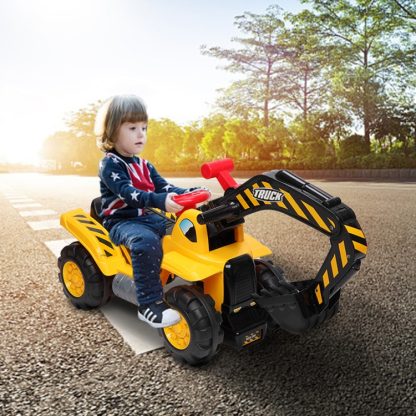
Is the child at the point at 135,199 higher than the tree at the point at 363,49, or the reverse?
the tree at the point at 363,49

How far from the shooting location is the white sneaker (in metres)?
2.19

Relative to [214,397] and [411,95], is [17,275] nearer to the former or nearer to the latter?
[214,397]

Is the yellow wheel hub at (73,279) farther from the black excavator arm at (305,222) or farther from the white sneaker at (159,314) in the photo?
the black excavator arm at (305,222)

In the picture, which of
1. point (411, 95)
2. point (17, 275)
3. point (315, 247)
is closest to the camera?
point (17, 275)

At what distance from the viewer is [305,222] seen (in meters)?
1.96

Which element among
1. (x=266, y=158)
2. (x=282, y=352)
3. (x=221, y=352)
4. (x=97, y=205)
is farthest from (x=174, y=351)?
(x=266, y=158)

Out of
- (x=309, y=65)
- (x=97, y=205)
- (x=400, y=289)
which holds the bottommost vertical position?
(x=400, y=289)

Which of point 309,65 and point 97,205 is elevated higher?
point 309,65

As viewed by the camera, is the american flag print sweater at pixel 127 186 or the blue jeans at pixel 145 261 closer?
the blue jeans at pixel 145 261

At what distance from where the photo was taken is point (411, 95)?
24953 mm

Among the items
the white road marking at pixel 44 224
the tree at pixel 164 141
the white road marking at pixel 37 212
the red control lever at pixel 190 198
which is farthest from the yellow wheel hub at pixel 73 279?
the tree at pixel 164 141

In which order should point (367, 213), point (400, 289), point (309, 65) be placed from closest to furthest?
point (400, 289) → point (367, 213) → point (309, 65)

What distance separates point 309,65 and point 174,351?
2987 centimetres

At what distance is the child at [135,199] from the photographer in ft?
7.52
